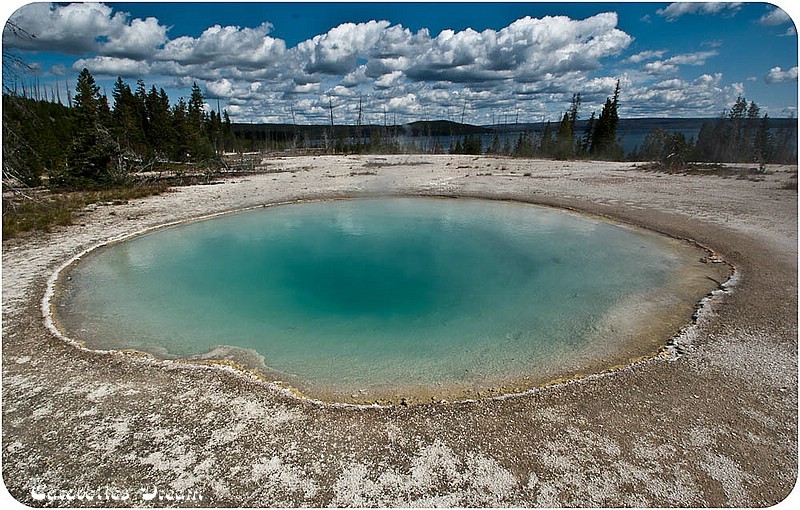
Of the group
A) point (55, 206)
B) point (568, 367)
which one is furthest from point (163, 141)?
point (568, 367)

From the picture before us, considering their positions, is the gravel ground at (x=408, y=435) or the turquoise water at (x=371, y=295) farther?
the turquoise water at (x=371, y=295)

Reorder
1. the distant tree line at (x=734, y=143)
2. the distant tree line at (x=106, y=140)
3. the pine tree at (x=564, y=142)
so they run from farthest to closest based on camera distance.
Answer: the pine tree at (x=564, y=142) < the distant tree line at (x=734, y=143) < the distant tree line at (x=106, y=140)

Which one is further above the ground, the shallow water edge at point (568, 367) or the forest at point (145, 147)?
the forest at point (145, 147)

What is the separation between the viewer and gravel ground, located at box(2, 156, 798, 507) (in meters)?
3.17

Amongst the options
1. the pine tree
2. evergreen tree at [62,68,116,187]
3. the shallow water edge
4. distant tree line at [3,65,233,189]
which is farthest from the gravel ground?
the pine tree

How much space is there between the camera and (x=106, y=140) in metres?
20.0

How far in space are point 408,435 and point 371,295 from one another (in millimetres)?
4288

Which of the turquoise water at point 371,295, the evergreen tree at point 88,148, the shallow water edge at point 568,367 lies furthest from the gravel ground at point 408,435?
the evergreen tree at point 88,148

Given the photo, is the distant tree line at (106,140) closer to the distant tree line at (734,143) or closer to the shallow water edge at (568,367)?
the shallow water edge at (568,367)

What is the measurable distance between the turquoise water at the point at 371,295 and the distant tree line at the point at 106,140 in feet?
9.85

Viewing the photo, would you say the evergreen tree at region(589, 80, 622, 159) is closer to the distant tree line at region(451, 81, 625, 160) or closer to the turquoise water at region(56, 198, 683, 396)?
the distant tree line at region(451, 81, 625, 160)

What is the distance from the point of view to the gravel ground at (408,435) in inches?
125

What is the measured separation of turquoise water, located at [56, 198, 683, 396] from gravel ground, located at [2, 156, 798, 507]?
733mm

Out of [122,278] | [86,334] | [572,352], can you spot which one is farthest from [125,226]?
[572,352]
